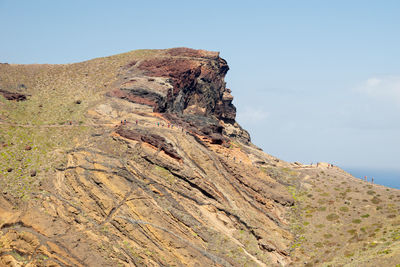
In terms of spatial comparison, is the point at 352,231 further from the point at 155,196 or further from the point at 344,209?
the point at 155,196

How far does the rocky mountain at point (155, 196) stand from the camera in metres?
43.2

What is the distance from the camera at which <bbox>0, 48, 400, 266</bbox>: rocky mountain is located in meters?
43.2

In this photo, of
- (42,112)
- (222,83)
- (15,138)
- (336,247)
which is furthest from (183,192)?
(222,83)

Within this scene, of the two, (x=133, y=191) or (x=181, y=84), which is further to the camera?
(x=181, y=84)

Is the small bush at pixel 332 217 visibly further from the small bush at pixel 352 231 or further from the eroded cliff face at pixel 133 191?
the eroded cliff face at pixel 133 191

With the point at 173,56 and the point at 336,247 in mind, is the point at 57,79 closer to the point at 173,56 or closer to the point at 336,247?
the point at 173,56

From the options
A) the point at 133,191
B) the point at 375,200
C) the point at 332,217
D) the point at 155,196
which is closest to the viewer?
the point at 133,191

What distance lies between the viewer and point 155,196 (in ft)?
161

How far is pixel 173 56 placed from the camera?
9288cm

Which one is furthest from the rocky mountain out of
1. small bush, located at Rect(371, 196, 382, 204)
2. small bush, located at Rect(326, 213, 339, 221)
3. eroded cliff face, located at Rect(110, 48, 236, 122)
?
eroded cliff face, located at Rect(110, 48, 236, 122)

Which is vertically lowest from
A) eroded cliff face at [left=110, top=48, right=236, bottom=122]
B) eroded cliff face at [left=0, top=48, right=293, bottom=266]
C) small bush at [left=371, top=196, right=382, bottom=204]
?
eroded cliff face at [left=0, top=48, right=293, bottom=266]

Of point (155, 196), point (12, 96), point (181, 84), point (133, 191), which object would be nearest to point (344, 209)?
point (155, 196)

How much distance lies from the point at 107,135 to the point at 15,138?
14.3m

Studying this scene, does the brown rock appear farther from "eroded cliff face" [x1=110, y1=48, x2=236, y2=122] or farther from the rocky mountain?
"eroded cliff face" [x1=110, y1=48, x2=236, y2=122]
